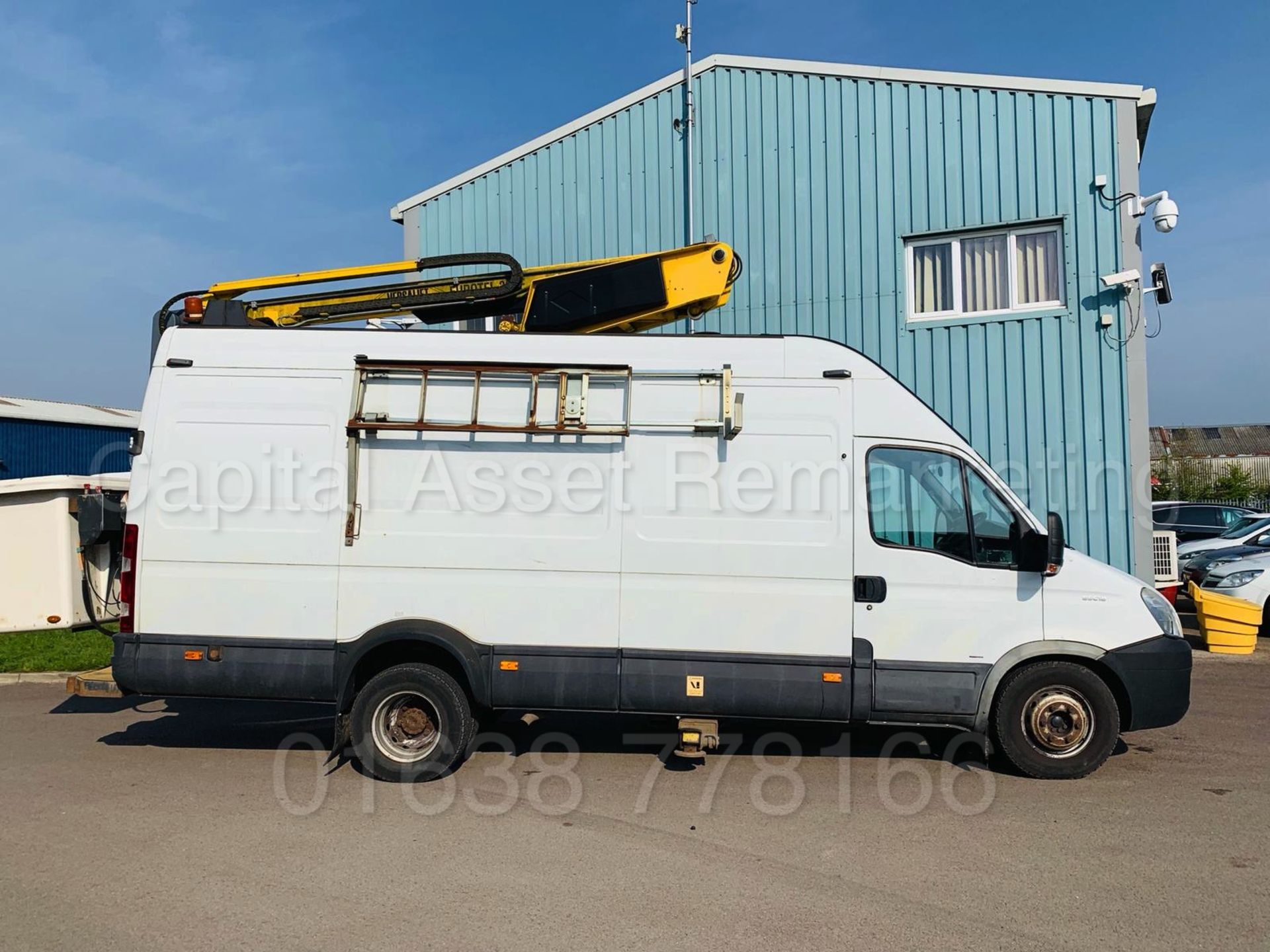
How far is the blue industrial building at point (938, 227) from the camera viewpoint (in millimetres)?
11633

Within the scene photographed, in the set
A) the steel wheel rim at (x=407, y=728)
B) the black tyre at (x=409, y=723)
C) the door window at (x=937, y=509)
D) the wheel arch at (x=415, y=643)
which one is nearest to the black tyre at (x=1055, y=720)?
the door window at (x=937, y=509)

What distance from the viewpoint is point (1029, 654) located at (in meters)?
6.13

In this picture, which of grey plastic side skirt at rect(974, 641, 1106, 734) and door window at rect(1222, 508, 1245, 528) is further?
door window at rect(1222, 508, 1245, 528)

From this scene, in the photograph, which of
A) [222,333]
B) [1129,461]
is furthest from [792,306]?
[222,333]

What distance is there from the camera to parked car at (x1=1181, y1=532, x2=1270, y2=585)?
13.3 m

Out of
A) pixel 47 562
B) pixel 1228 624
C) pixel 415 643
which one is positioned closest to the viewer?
pixel 415 643

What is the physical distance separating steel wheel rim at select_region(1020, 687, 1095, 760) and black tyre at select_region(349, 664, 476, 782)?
11.7ft

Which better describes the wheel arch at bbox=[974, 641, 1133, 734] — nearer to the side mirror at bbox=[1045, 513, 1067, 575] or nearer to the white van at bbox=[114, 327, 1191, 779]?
the white van at bbox=[114, 327, 1191, 779]

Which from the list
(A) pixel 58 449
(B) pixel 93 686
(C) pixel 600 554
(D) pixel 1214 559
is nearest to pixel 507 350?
(C) pixel 600 554

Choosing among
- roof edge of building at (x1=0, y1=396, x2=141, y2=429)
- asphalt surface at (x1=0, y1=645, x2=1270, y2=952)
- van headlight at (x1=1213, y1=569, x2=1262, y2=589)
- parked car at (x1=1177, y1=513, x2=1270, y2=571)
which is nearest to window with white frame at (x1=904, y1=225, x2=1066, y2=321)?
van headlight at (x1=1213, y1=569, x2=1262, y2=589)

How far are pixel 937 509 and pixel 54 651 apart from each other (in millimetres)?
9906

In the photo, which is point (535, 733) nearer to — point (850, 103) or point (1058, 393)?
point (1058, 393)

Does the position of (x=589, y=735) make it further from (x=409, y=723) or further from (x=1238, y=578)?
(x=1238, y=578)

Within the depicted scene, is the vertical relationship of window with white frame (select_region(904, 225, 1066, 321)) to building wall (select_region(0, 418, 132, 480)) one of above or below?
Answer: above
